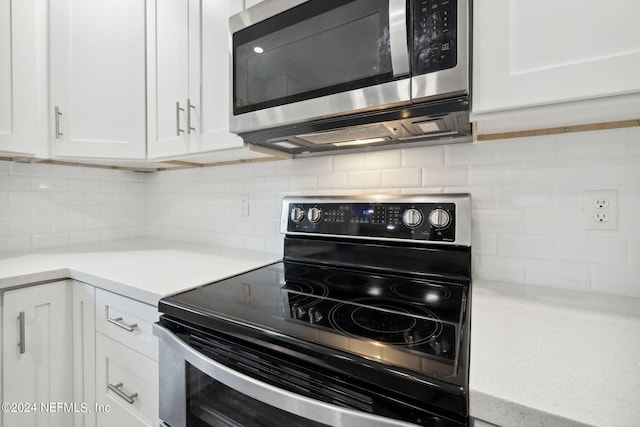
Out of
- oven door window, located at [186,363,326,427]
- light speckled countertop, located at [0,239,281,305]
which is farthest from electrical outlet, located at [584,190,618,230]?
light speckled countertop, located at [0,239,281,305]

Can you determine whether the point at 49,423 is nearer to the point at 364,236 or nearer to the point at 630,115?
the point at 364,236

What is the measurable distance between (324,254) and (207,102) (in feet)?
2.63

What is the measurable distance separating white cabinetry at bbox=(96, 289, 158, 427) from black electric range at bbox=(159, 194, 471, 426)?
0.19 meters

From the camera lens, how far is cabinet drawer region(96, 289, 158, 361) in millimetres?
921

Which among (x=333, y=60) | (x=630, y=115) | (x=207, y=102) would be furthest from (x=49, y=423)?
(x=630, y=115)

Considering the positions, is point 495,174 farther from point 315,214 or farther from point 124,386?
point 124,386

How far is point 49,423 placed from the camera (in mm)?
1142

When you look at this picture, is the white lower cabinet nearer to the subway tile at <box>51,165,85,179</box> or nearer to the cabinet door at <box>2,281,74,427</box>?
the cabinet door at <box>2,281,74,427</box>

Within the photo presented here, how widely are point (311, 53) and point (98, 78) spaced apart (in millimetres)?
1201

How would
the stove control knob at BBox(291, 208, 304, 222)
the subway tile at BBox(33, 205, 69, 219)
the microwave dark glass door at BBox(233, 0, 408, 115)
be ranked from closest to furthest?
the microwave dark glass door at BBox(233, 0, 408, 115), the stove control knob at BBox(291, 208, 304, 222), the subway tile at BBox(33, 205, 69, 219)

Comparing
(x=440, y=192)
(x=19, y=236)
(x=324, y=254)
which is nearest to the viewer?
(x=440, y=192)

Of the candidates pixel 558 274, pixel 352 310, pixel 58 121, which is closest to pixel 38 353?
pixel 58 121

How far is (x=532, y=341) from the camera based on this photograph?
577mm

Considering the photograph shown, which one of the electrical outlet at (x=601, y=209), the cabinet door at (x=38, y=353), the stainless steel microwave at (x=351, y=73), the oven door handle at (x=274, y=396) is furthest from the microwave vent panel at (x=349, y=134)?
the cabinet door at (x=38, y=353)
